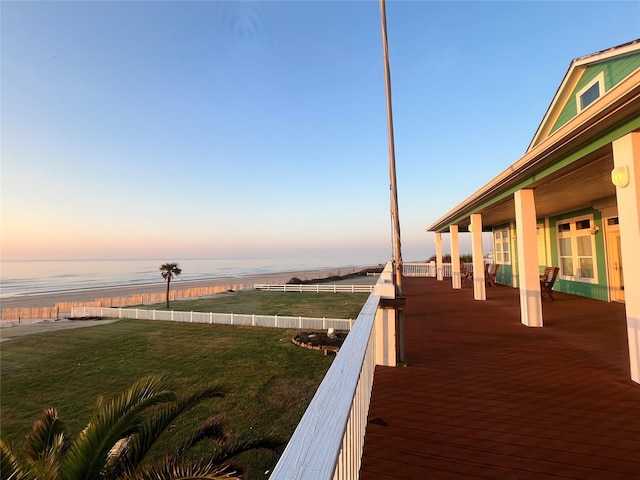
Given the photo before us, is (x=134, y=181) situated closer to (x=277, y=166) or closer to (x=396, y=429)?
(x=277, y=166)

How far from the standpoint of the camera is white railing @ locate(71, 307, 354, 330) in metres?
13.7

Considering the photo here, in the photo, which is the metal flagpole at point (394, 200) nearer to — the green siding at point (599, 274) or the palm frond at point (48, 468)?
the palm frond at point (48, 468)

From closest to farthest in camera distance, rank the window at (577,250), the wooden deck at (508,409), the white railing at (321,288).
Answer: the wooden deck at (508,409), the window at (577,250), the white railing at (321,288)

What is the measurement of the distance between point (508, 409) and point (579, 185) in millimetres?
5382

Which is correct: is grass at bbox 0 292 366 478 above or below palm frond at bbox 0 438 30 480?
below

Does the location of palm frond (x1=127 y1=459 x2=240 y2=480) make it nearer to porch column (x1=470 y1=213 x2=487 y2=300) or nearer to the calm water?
porch column (x1=470 y1=213 x2=487 y2=300)

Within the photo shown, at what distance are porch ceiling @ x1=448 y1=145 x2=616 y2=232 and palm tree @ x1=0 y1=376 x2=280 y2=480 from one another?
5.64 meters

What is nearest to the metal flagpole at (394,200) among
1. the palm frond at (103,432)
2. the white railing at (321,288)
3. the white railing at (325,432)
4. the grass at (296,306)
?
the white railing at (325,432)

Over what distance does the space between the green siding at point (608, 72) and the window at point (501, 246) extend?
5.76 meters

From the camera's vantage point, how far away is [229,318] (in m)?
15.7

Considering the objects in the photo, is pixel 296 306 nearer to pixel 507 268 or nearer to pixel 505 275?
pixel 505 275

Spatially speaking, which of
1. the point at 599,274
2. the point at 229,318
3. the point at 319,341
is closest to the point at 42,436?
the point at 319,341

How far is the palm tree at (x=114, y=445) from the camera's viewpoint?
2451mm

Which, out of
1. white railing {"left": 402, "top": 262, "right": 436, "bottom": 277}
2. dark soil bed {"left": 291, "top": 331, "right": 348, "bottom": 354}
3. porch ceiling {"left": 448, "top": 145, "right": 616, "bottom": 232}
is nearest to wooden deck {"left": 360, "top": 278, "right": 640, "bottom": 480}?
porch ceiling {"left": 448, "top": 145, "right": 616, "bottom": 232}
